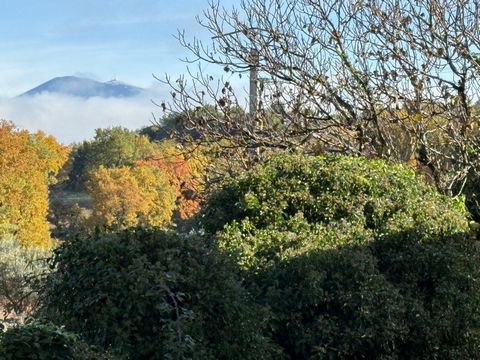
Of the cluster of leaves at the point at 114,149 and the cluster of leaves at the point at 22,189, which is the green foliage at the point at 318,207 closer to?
the cluster of leaves at the point at 22,189

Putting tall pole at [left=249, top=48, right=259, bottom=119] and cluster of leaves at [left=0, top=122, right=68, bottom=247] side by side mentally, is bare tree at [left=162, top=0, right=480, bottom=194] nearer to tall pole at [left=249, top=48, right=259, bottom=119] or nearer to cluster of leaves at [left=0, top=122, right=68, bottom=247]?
tall pole at [left=249, top=48, right=259, bottom=119]

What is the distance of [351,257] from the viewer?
457cm

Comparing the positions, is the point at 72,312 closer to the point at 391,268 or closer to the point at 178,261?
the point at 178,261

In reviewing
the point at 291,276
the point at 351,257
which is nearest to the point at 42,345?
the point at 291,276

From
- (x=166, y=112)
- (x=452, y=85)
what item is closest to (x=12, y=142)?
(x=166, y=112)

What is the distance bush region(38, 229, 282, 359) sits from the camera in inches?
140

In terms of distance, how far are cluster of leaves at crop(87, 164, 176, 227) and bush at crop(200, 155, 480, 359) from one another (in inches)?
1346

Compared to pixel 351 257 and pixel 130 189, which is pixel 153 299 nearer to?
pixel 351 257

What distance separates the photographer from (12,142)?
3562 cm

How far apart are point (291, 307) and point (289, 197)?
1404 millimetres

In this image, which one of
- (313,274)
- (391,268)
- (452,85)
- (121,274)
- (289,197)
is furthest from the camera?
(452,85)

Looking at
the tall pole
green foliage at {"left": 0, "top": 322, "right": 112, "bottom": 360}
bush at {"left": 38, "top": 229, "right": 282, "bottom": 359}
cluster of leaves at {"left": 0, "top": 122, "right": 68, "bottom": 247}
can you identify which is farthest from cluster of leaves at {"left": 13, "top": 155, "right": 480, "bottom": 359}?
cluster of leaves at {"left": 0, "top": 122, "right": 68, "bottom": 247}

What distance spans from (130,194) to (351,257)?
37.3 metres

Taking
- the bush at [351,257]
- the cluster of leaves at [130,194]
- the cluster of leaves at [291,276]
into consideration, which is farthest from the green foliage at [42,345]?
the cluster of leaves at [130,194]
